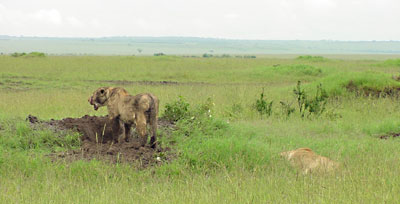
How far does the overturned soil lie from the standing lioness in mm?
166

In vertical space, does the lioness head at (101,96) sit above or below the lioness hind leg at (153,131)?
above

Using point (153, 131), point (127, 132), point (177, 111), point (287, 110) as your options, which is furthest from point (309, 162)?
point (287, 110)

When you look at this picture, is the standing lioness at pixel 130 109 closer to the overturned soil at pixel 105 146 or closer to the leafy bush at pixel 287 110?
the overturned soil at pixel 105 146

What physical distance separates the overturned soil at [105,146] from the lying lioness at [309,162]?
159 centimetres

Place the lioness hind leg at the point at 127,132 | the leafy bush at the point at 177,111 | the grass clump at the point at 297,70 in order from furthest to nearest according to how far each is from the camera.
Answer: the grass clump at the point at 297,70
the leafy bush at the point at 177,111
the lioness hind leg at the point at 127,132

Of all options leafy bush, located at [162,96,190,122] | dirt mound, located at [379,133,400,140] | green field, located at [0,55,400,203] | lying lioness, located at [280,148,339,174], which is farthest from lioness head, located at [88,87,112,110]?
dirt mound, located at [379,133,400,140]

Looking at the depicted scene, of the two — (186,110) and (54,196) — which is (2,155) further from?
(186,110)

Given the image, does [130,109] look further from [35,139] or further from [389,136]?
[389,136]

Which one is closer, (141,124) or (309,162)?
(309,162)

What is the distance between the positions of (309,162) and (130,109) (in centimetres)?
242

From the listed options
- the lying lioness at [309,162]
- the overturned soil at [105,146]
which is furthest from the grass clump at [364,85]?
the lying lioness at [309,162]

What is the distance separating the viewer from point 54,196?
4.67 m

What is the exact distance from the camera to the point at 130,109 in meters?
6.50

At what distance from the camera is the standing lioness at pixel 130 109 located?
21.0ft
